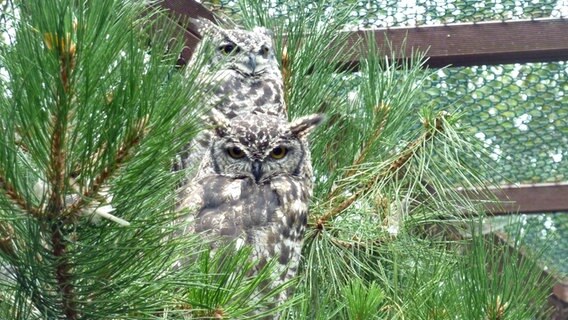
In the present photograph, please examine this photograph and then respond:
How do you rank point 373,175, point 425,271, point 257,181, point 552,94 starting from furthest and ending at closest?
point 552,94, point 257,181, point 373,175, point 425,271

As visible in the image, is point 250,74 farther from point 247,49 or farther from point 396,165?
point 396,165

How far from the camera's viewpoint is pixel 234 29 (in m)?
2.91

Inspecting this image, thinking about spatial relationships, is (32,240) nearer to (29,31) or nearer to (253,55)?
(29,31)

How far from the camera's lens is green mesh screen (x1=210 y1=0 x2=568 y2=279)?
2568 mm

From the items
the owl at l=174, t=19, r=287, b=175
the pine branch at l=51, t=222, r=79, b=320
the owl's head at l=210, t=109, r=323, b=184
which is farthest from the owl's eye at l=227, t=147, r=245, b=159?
the pine branch at l=51, t=222, r=79, b=320

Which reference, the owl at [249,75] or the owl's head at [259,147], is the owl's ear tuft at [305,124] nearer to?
the owl's head at [259,147]

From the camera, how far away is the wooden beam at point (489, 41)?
2.52 m

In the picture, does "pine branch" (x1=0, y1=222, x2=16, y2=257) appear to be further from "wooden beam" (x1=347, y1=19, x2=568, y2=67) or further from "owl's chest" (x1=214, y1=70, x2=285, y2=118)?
"owl's chest" (x1=214, y1=70, x2=285, y2=118)

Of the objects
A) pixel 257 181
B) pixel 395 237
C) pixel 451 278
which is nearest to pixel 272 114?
pixel 257 181

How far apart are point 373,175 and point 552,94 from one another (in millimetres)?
957

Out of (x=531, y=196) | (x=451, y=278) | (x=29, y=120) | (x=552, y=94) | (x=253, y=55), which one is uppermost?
(x=29, y=120)

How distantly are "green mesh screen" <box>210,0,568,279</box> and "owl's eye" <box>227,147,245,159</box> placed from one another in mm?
381

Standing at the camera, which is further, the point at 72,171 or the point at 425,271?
the point at 425,271

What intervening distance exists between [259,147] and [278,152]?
0.07 m
